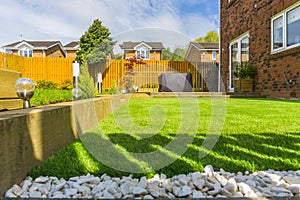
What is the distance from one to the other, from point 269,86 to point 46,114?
7434mm

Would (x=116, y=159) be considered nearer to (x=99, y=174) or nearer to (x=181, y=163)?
(x=99, y=174)

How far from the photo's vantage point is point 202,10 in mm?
12438

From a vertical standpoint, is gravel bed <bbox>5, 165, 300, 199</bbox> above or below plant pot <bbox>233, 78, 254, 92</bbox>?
below

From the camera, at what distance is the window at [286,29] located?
662 centimetres

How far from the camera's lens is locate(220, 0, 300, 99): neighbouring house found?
667 centimetres

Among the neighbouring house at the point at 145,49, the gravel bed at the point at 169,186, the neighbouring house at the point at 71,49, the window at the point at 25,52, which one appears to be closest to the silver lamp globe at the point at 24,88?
the gravel bed at the point at 169,186

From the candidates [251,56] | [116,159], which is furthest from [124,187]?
[251,56]

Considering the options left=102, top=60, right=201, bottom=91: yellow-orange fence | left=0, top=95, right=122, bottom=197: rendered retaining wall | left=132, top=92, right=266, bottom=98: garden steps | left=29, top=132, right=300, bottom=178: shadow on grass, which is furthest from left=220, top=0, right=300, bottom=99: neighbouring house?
left=0, top=95, right=122, bottom=197: rendered retaining wall

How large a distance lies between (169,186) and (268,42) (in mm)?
7625

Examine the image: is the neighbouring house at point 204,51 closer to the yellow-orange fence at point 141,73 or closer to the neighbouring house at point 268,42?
the yellow-orange fence at point 141,73

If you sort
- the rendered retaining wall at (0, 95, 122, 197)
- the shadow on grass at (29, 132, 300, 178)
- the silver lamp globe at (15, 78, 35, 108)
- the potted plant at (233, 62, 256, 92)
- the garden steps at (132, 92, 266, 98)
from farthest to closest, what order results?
1. the potted plant at (233, 62, 256, 92)
2. the garden steps at (132, 92, 266, 98)
3. the silver lamp globe at (15, 78, 35, 108)
4. the shadow on grass at (29, 132, 300, 178)
5. the rendered retaining wall at (0, 95, 122, 197)

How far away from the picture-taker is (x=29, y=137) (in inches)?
57.9

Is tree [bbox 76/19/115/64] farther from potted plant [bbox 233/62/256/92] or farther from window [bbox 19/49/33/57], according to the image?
potted plant [bbox 233/62/256/92]

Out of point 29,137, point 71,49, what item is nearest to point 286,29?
point 29,137
